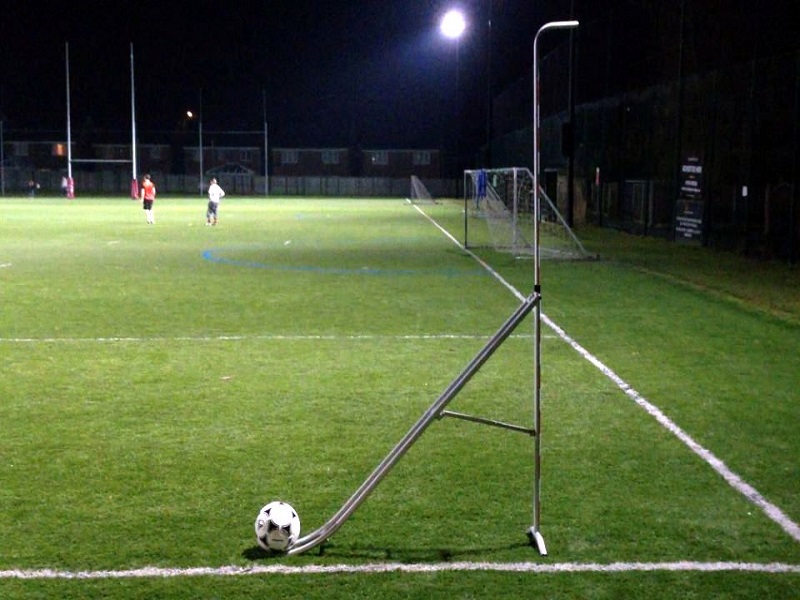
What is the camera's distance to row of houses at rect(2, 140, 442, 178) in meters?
101

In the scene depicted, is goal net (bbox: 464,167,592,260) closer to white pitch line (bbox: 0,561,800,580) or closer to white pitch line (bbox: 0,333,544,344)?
white pitch line (bbox: 0,333,544,344)

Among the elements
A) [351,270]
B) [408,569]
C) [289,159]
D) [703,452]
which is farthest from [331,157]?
[408,569]

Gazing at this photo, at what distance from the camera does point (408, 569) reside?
5266 millimetres

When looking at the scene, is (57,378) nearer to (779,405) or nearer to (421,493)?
(421,493)

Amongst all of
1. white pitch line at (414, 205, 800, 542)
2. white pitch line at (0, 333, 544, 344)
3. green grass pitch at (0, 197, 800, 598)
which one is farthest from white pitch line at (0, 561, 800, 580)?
white pitch line at (0, 333, 544, 344)

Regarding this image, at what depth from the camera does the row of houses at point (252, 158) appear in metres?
101

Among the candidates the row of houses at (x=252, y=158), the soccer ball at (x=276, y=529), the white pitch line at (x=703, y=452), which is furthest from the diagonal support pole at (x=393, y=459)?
the row of houses at (x=252, y=158)

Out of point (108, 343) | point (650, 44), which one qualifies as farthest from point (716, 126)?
point (108, 343)

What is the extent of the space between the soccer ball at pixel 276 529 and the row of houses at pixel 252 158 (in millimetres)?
95810

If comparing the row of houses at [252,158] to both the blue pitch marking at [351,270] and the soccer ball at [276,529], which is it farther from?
the soccer ball at [276,529]

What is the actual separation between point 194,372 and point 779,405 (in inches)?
231

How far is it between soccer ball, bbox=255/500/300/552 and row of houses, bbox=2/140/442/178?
9581 cm

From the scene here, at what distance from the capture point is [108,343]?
12.0 metres

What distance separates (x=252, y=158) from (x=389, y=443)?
96044 mm
